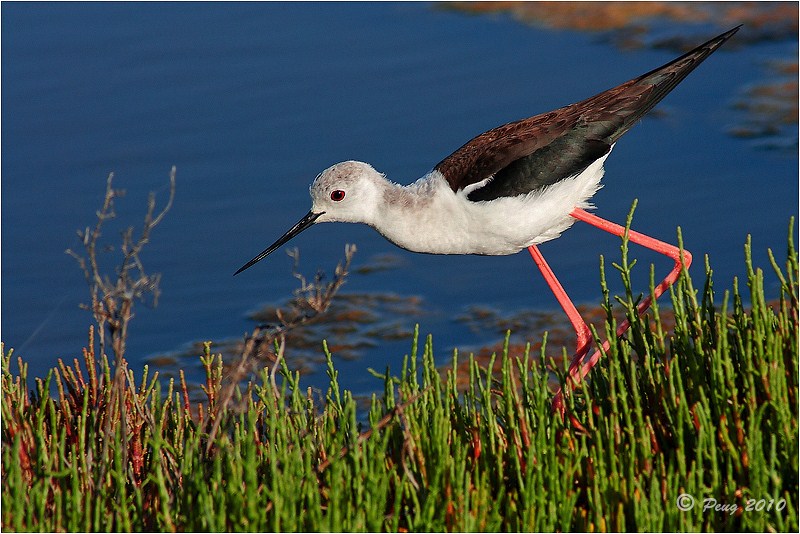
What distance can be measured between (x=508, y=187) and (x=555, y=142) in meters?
0.33

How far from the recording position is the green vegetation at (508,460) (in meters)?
3.16

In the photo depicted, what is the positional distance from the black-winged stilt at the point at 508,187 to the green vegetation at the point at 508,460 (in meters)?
0.88

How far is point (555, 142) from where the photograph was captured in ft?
15.2

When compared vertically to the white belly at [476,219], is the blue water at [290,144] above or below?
above

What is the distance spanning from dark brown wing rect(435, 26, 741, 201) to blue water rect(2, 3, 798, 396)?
6.40ft

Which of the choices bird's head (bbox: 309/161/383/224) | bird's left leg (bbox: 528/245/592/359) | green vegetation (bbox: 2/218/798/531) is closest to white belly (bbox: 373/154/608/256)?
bird's head (bbox: 309/161/383/224)

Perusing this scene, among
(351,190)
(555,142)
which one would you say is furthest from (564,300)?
(351,190)

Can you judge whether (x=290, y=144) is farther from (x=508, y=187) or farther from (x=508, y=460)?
(x=508, y=460)

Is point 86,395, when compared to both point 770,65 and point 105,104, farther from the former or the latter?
point 770,65

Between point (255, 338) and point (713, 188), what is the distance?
5041mm

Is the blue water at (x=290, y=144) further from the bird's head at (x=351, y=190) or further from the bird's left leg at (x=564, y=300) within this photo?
the bird's head at (x=351, y=190)

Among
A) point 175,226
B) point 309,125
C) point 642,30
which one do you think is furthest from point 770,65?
point 175,226

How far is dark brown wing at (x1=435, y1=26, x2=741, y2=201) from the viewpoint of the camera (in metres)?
4.51

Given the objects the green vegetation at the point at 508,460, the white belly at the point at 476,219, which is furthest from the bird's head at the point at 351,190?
the green vegetation at the point at 508,460
